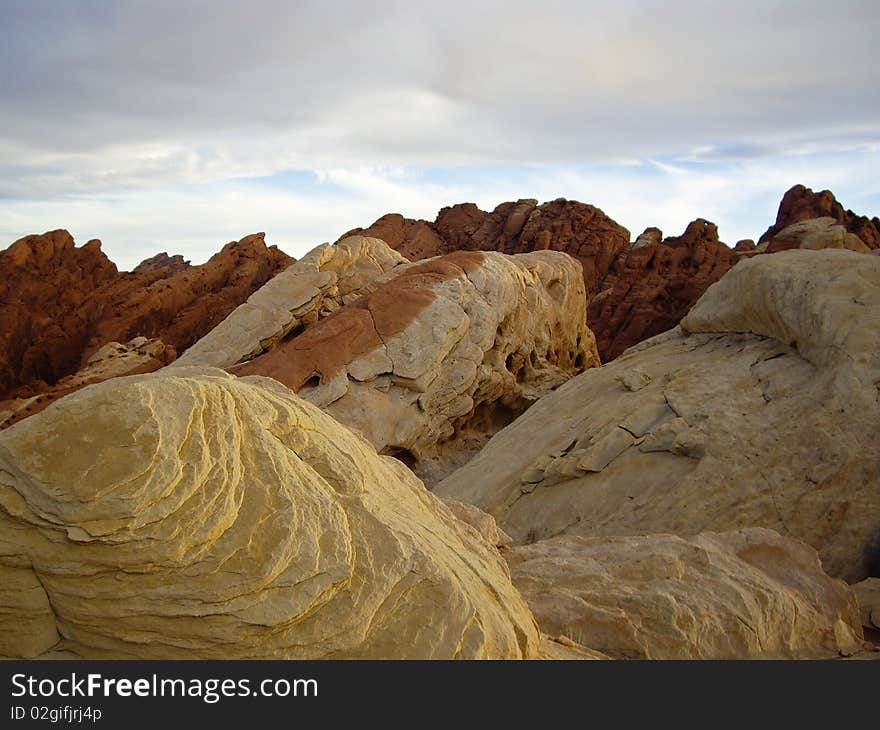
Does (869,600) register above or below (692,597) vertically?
below

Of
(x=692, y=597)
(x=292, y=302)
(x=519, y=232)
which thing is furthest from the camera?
(x=519, y=232)

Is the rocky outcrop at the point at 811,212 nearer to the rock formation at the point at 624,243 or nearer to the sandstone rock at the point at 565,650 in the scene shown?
the rock formation at the point at 624,243

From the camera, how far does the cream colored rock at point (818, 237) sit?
2222cm

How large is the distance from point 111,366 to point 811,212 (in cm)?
2728

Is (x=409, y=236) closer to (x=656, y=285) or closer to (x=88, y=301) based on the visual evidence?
(x=656, y=285)

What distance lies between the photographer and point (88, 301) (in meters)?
24.0

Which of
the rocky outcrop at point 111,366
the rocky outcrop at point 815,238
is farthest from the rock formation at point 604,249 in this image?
the rocky outcrop at point 111,366

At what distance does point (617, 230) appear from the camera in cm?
3719

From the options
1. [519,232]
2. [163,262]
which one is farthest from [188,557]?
[163,262]

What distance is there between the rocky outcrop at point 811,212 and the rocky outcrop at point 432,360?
826 inches

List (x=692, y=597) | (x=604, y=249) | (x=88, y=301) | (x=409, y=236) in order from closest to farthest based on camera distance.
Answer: (x=692, y=597)
(x=88, y=301)
(x=604, y=249)
(x=409, y=236)

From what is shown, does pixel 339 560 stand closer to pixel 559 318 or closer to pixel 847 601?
pixel 847 601

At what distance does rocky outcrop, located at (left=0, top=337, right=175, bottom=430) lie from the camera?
15.3 m

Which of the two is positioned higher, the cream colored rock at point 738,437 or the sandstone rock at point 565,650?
the cream colored rock at point 738,437
